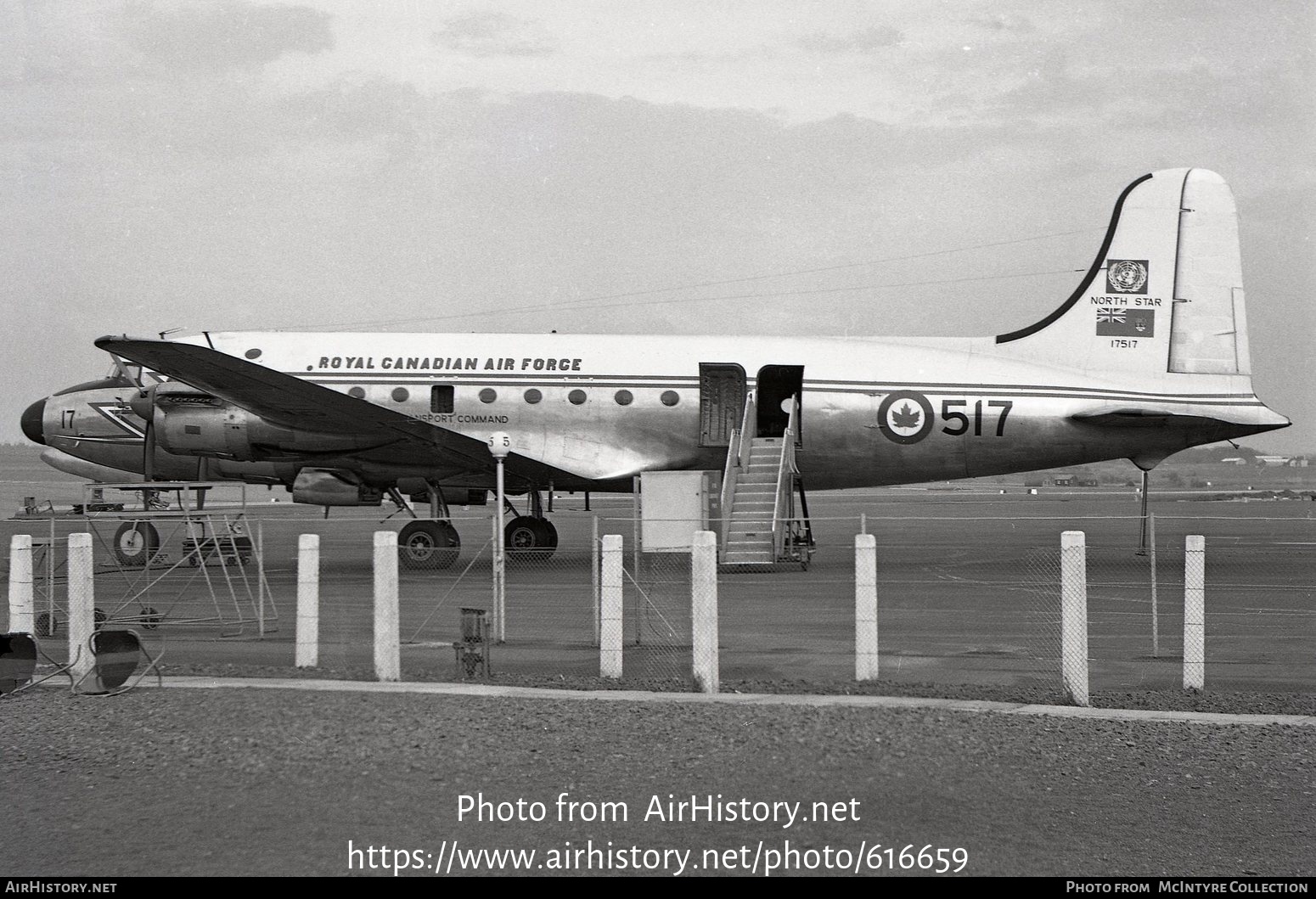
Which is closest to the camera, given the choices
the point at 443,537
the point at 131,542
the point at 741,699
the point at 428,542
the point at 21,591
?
the point at 741,699

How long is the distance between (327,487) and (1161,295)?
16477 mm

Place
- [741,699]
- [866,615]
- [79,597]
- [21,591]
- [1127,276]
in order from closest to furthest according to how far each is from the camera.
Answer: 1. [741,699]
2. [866,615]
3. [79,597]
4. [21,591]
5. [1127,276]

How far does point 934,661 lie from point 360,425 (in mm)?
12856

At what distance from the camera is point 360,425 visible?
73.6ft

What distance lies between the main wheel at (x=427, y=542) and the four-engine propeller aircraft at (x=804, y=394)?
0.10 m

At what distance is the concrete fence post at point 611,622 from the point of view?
39.1ft

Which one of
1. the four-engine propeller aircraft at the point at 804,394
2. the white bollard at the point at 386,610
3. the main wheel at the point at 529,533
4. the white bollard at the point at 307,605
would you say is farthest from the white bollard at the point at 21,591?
the main wheel at the point at 529,533

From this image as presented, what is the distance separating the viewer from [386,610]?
474 inches

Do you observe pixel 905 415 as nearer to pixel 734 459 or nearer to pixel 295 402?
pixel 734 459

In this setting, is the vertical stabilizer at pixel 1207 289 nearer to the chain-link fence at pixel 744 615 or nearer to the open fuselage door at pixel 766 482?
the chain-link fence at pixel 744 615

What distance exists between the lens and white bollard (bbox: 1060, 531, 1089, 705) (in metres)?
10.9

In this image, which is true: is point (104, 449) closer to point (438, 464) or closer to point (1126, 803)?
point (438, 464)

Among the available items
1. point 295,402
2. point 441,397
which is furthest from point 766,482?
point 295,402
